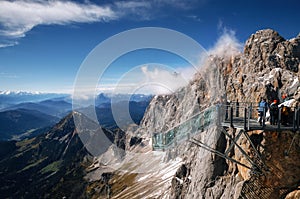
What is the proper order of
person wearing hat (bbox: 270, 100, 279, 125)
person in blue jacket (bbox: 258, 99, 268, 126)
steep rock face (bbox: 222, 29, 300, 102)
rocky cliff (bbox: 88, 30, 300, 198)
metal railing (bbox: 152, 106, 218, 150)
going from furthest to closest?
steep rock face (bbox: 222, 29, 300, 102), rocky cliff (bbox: 88, 30, 300, 198), person wearing hat (bbox: 270, 100, 279, 125), metal railing (bbox: 152, 106, 218, 150), person in blue jacket (bbox: 258, 99, 268, 126)

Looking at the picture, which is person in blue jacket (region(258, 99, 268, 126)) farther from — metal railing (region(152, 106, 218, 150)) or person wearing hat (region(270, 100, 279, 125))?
metal railing (region(152, 106, 218, 150))

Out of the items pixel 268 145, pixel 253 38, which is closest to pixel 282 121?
pixel 268 145

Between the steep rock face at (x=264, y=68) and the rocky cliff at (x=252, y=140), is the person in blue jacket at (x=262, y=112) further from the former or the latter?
the steep rock face at (x=264, y=68)

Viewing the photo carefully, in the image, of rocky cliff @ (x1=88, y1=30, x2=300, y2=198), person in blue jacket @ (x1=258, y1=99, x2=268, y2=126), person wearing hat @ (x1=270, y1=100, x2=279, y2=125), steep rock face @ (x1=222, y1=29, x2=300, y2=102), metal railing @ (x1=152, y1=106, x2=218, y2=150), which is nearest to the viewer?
person in blue jacket @ (x1=258, y1=99, x2=268, y2=126)

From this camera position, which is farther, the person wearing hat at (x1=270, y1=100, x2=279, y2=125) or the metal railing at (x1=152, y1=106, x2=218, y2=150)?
the person wearing hat at (x1=270, y1=100, x2=279, y2=125)

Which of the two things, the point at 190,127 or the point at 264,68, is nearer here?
the point at 190,127

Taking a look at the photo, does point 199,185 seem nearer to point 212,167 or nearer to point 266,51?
point 212,167

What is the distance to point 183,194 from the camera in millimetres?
98375

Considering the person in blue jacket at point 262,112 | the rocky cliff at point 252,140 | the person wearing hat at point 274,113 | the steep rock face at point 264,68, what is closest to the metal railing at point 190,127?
the rocky cliff at point 252,140

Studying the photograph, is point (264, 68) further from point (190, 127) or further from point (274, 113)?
point (190, 127)

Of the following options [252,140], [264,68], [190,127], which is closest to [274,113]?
[252,140]

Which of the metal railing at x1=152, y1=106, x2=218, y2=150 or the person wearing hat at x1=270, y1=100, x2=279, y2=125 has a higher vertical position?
the person wearing hat at x1=270, y1=100, x2=279, y2=125

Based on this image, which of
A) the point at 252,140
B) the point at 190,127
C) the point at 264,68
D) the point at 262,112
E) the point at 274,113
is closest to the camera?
the point at 262,112

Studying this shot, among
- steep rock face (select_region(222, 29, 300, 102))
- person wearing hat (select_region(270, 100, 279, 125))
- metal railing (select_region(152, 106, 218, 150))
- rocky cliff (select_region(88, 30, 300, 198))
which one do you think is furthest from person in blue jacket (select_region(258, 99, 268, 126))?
steep rock face (select_region(222, 29, 300, 102))
